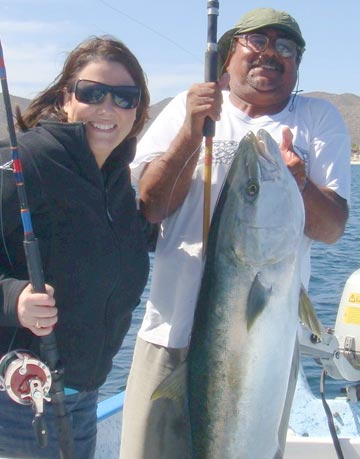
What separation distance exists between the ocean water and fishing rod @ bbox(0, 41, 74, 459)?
15.8 feet

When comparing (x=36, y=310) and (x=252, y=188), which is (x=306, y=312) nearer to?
(x=252, y=188)

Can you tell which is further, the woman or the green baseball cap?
the green baseball cap

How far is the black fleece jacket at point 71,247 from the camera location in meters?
2.79

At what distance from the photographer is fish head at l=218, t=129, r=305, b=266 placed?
Result: 2818mm

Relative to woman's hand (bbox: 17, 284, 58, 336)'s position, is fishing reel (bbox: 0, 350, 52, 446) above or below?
below

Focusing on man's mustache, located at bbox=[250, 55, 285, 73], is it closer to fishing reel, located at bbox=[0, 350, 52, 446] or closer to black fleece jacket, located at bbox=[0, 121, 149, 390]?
black fleece jacket, located at bbox=[0, 121, 149, 390]

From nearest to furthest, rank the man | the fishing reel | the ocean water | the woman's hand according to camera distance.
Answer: the woman's hand → the fishing reel → the man → the ocean water

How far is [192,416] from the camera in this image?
2.98 metres

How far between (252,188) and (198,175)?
58 cm

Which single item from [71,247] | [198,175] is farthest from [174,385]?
[198,175]

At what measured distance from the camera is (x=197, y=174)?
3.39 metres

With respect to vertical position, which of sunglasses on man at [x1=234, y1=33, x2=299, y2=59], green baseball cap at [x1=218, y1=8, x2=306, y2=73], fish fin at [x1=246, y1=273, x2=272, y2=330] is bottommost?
fish fin at [x1=246, y1=273, x2=272, y2=330]

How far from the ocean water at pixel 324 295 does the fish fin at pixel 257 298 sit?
4.90m

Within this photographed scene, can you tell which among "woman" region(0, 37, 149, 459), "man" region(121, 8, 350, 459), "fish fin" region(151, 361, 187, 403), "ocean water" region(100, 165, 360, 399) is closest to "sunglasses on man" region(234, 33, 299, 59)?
"man" region(121, 8, 350, 459)
